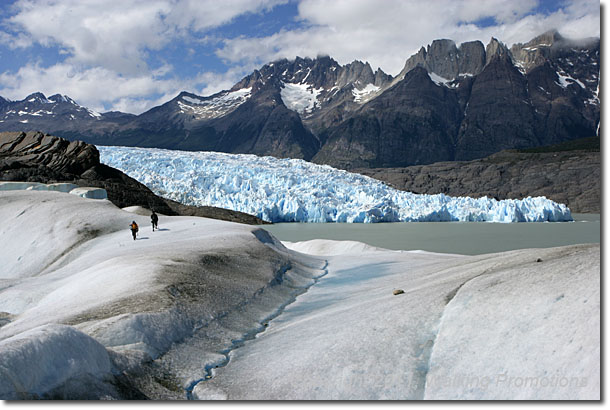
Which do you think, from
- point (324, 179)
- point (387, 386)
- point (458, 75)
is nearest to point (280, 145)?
point (458, 75)

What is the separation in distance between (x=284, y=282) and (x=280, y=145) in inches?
7349

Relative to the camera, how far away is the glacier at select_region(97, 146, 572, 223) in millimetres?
45469

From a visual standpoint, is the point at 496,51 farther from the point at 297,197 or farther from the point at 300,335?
the point at 300,335

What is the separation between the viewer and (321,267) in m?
15.1

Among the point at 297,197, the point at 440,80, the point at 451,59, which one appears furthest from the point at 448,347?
the point at 451,59

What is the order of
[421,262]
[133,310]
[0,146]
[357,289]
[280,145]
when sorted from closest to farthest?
[133,310] < [357,289] < [421,262] < [0,146] < [280,145]

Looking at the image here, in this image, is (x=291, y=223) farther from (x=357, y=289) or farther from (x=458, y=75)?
(x=458, y=75)

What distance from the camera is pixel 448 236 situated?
34562mm

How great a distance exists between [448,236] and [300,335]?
29484 mm

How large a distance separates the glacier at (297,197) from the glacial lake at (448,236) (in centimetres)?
303

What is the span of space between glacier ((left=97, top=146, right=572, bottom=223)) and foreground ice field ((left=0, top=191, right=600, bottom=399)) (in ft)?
113

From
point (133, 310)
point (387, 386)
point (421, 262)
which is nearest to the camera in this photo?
point (387, 386)

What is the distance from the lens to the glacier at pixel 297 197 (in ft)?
149

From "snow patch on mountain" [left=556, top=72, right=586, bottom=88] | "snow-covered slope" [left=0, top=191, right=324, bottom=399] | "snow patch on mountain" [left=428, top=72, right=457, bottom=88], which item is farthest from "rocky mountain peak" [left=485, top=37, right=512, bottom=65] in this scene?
"snow-covered slope" [left=0, top=191, right=324, bottom=399]
